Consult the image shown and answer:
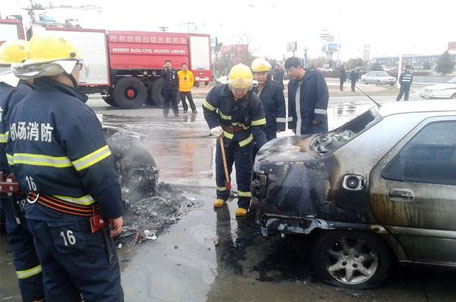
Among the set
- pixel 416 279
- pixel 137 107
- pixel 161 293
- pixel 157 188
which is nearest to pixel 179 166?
pixel 157 188

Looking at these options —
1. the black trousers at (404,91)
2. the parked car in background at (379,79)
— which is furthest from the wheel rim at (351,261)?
the parked car in background at (379,79)

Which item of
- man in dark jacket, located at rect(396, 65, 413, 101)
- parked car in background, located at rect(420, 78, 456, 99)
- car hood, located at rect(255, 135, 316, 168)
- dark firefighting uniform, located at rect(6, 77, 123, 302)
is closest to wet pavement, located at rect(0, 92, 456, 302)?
car hood, located at rect(255, 135, 316, 168)

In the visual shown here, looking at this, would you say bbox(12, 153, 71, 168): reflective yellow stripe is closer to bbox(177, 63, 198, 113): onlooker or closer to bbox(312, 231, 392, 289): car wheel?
bbox(312, 231, 392, 289): car wheel

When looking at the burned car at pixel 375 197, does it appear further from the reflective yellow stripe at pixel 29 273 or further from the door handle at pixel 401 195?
the reflective yellow stripe at pixel 29 273

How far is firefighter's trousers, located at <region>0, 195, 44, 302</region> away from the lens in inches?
111

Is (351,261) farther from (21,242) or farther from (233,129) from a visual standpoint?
(21,242)

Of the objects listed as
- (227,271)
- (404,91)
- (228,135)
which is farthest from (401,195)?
(404,91)

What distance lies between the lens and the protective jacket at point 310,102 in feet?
18.2

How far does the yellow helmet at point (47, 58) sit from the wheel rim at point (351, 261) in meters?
2.37

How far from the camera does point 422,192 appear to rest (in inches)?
116

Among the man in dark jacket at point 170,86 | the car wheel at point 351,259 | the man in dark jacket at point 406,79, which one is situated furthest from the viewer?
the man in dark jacket at point 406,79

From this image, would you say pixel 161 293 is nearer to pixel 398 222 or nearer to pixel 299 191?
pixel 299 191

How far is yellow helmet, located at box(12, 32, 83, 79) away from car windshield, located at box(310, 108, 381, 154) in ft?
6.99

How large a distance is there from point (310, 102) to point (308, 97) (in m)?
0.08
